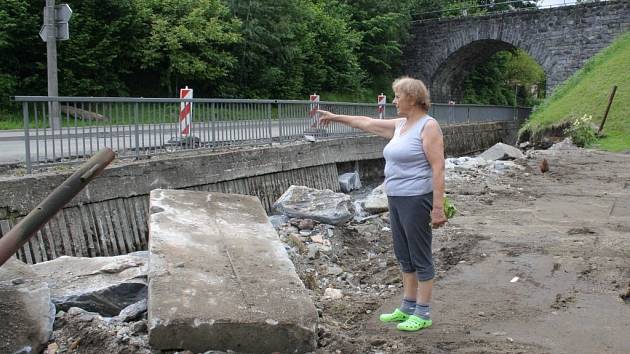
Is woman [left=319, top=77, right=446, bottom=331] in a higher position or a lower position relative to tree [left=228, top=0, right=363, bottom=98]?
lower

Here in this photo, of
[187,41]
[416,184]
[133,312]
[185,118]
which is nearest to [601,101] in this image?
[187,41]

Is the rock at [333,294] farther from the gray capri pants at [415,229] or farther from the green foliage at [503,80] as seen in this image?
the green foliage at [503,80]

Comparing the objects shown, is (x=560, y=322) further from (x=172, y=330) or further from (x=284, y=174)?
(x=284, y=174)

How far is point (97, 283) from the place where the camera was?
473cm

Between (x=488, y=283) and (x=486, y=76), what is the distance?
160 ft

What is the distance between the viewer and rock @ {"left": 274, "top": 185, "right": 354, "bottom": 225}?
8438mm

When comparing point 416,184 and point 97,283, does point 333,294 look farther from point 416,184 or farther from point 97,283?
point 97,283

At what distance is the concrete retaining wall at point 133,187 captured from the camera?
289 inches

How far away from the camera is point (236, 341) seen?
12.3ft

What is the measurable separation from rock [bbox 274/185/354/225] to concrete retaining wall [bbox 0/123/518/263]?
1.80 m

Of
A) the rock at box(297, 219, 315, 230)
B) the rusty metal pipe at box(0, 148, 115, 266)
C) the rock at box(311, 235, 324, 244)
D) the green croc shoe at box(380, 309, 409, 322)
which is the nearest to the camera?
the rusty metal pipe at box(0, 148, 115, 266)

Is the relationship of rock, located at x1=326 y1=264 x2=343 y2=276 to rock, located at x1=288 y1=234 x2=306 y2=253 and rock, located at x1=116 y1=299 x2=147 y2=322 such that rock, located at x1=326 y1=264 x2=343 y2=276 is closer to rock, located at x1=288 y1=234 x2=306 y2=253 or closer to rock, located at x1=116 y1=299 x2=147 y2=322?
rock, located at x1=288 y1=234 x2=306 y2=253

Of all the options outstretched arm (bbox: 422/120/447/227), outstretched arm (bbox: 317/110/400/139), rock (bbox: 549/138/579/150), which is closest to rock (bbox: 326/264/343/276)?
outstretched arm (bbox: 317/110/400/139)

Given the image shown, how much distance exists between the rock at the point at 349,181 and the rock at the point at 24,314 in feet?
37.1
